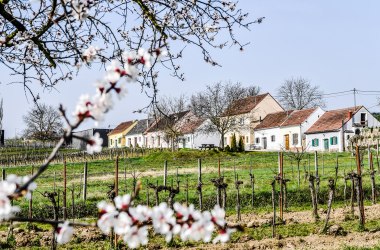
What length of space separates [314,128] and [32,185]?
54499 millimetres

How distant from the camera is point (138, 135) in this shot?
8356cm

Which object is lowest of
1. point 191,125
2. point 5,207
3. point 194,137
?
point 5,207

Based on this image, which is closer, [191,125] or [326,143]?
[326,143]

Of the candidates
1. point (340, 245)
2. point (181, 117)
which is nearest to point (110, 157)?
point (181, 117)

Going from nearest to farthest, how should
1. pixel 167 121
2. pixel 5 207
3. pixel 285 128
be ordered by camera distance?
1. pixel 5 207
2. pixel 167 121
3. pixel 285 128

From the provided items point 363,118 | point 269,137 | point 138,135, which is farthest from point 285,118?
point 138,135

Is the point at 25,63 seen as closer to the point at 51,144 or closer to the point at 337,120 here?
the point at 337,120

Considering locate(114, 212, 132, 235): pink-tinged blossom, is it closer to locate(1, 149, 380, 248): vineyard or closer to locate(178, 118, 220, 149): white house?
locate(1, 149, 380, 248): vineyard

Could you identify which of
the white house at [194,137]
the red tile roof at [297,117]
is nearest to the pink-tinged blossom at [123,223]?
the red tile roof at [297,117]

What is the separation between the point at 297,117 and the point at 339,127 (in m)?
7.73

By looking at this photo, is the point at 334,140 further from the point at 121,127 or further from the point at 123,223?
the point at 123,223

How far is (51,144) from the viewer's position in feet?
239

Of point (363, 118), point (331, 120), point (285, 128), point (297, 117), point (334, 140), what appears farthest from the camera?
point (285, 128)

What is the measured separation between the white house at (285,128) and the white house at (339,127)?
1.09 metres
